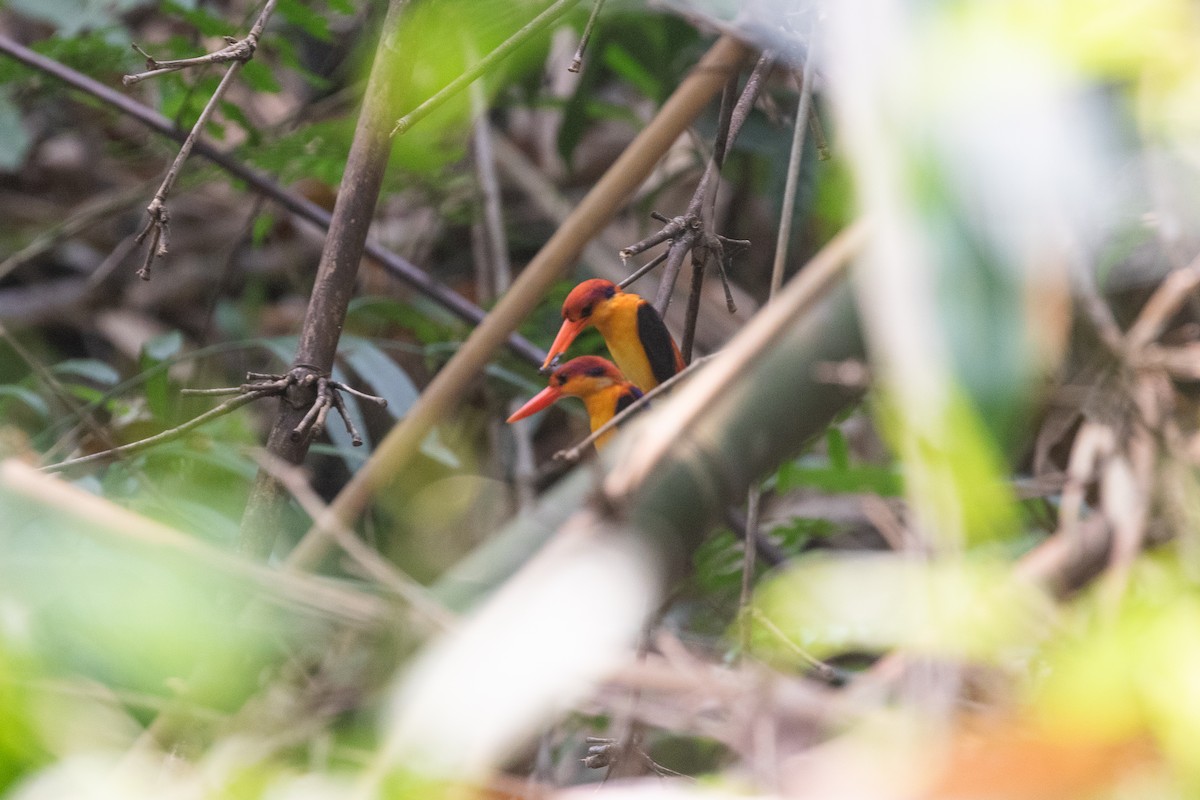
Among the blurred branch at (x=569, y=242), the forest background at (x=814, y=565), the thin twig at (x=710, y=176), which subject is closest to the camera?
the forest background at (x=814, y=565)

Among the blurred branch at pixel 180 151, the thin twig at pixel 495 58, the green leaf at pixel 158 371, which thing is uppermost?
the thin twig at pixel 495 58

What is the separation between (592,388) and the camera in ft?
5.40

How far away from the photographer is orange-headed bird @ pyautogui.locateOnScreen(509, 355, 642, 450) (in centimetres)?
163

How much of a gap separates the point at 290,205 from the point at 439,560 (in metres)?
1.13

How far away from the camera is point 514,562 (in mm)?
700

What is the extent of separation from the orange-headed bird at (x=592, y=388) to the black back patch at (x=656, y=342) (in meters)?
0.07

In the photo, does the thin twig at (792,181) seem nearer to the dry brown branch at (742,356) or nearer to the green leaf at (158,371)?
the dry brown branch at (742,356)

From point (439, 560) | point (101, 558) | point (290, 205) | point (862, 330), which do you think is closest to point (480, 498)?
point (439, 560)

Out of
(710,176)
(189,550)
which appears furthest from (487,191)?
(189,550)

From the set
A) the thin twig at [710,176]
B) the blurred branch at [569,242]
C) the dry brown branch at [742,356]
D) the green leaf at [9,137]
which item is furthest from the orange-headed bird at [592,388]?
the green leaf at [9,137]

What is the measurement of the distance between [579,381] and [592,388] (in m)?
0.02

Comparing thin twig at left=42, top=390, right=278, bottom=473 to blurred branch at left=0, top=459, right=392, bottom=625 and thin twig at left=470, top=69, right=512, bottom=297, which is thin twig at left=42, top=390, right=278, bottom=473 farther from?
thin twig at left=470, top=69, right=512, bottom=297

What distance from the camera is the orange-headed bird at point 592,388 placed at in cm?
163

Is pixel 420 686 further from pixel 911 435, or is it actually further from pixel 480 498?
pixel 480 498
